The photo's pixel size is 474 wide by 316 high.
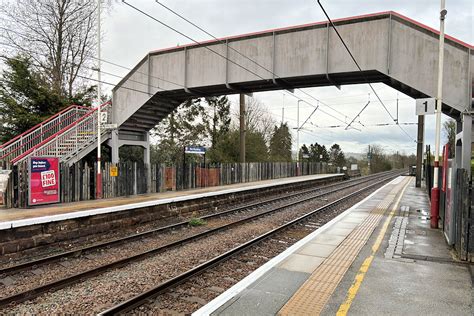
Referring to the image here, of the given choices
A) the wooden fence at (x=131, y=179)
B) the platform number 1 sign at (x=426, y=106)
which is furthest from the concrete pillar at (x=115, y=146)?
the platform number 1 sign at (x=426, y=106)

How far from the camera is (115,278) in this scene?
661cm

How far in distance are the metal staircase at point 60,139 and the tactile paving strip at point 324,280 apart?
13890 millimetres

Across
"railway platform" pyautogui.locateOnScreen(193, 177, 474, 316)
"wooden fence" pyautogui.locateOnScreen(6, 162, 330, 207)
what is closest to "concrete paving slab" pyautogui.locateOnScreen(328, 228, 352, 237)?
"railway platform" pyautogui.locateOnScreen(193, 177, 474, 316)

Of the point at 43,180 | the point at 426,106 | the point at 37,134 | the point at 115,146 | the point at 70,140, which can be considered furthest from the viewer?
the point at 115,146

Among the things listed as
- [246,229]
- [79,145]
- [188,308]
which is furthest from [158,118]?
[188,308]

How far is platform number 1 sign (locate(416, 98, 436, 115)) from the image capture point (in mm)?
10086

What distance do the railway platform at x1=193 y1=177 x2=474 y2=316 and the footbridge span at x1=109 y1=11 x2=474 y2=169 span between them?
5647 millimetres

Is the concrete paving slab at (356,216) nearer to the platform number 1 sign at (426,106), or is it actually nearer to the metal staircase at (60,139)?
the platform number 1 sign at (426,106)

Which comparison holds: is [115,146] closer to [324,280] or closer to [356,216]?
[356,216]

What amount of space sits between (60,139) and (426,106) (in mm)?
16076

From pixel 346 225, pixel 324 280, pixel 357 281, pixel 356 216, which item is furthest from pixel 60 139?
pixel 357 281

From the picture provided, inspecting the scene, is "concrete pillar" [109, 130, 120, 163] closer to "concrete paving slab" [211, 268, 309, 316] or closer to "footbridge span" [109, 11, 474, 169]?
"footbridge span" [109, 11, 474, 169]

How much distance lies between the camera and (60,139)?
16766 mm

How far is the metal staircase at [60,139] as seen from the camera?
16016 millimetres
